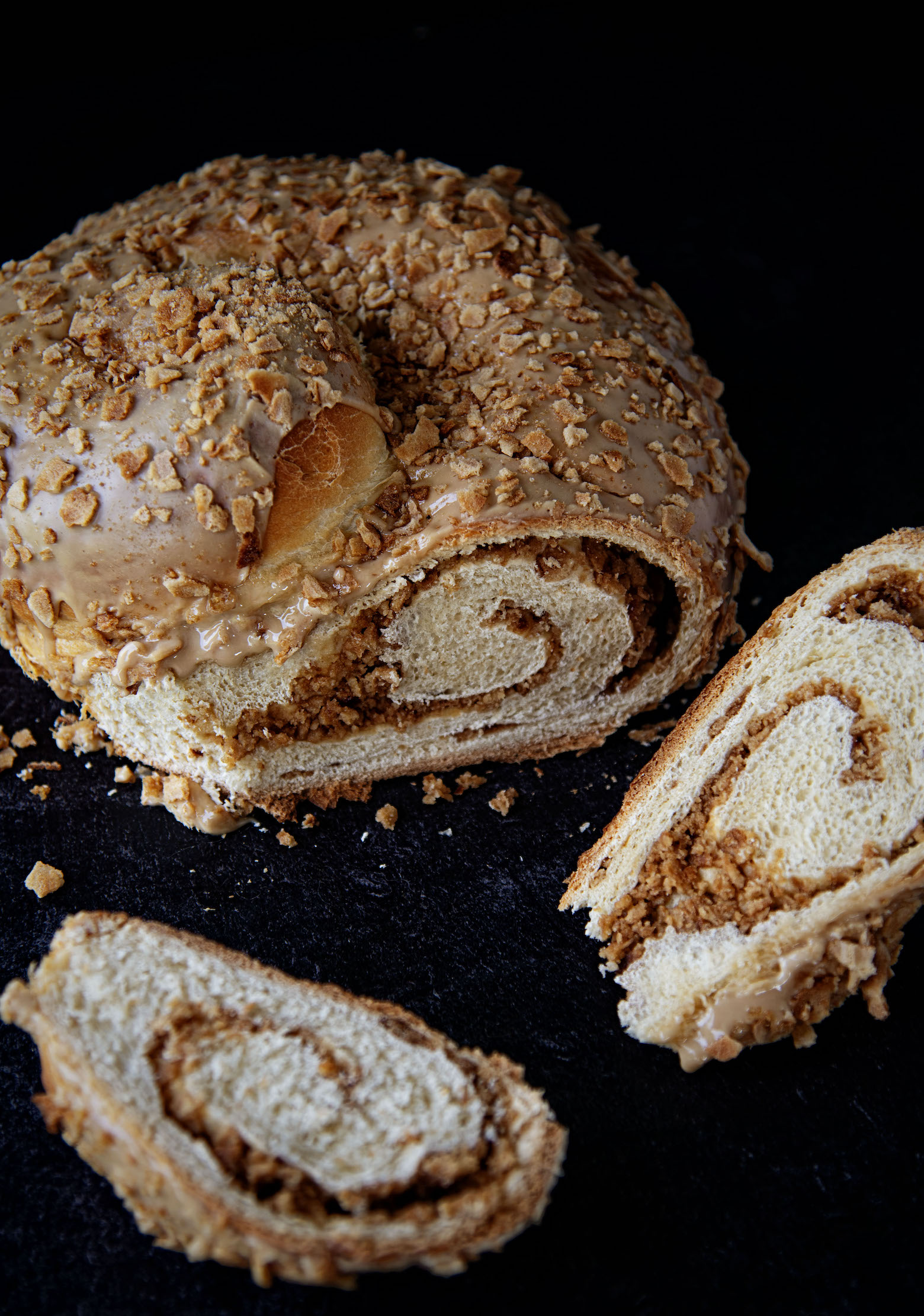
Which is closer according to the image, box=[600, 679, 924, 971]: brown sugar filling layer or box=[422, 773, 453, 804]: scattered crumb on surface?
box=[600, 679, 924, 971]: brown sugar filling layer

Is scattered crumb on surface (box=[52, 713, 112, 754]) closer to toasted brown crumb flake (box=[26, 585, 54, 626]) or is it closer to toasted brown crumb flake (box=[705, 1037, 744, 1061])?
toasted brown crumb flake (box=[26, 585, 54, 626])

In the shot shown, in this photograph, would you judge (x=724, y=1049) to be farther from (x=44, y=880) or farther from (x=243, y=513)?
(x=44, y=880)

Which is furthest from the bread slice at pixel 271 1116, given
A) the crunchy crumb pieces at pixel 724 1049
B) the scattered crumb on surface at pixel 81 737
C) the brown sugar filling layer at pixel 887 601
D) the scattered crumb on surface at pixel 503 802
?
the brown sugar filling layer at pixel 887 601

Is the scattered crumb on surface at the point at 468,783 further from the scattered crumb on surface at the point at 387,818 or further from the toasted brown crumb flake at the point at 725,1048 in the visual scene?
the toasted brown crumb flake at the point at 725,1048

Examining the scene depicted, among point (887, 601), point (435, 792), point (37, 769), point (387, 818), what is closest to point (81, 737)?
point (37, 769)

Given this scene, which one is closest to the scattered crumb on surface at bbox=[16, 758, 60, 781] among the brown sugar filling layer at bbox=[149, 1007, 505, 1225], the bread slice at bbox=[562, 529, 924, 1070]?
the brown sugar filling layer at bbox=[149, 1007, 505, 1225]

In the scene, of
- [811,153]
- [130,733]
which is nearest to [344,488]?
[130,733]
